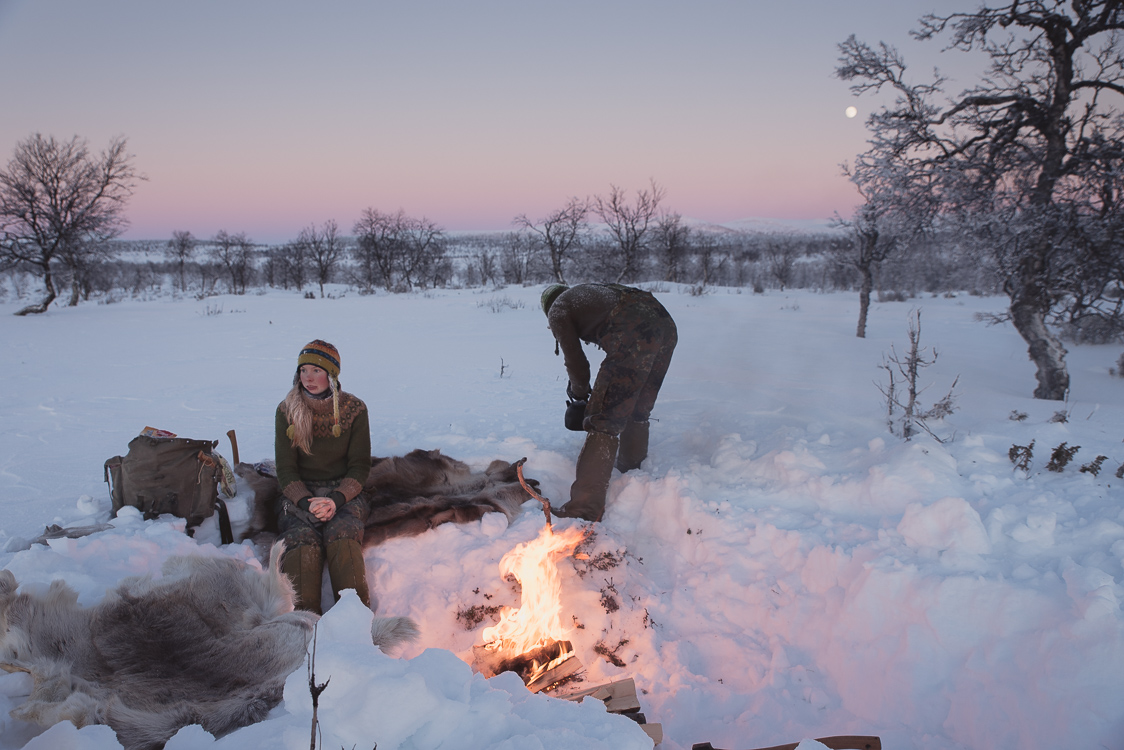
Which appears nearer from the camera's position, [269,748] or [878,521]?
[269,748]

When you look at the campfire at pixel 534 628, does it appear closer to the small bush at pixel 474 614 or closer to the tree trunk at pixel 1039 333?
the small bush at pixel 474 614

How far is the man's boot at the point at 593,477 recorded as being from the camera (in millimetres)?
3797

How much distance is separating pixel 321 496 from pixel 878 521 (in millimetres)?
3419

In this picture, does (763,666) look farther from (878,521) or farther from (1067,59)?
(1067,59)

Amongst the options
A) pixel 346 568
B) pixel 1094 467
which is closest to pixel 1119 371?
pixel 1094 467

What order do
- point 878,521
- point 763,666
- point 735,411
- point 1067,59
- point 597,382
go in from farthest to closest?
point 1067,59
point 735,411
point 597,382
point 878,521
point 763,666

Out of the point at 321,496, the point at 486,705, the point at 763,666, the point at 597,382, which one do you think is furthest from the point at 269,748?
the point at 597,382

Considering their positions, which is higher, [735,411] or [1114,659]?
[735,411]

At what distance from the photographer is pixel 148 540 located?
3.03 meters

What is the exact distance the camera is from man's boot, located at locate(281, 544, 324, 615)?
2.94 m

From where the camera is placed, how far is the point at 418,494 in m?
3.96

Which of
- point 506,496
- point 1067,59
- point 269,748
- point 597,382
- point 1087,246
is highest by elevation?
point 1067,59

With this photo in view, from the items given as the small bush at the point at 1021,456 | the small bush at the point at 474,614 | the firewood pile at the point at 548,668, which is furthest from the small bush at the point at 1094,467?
the small bush at the point at 474,614

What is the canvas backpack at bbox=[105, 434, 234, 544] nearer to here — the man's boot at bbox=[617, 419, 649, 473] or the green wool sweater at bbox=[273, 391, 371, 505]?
the green wool sweater at bbox=[273, 391, 371, 505]
